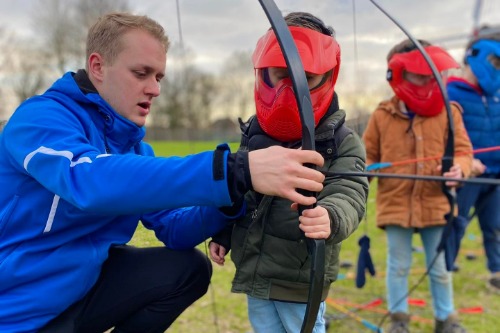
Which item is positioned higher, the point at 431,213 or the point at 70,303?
the point at 70,303

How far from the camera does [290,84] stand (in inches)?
65.9

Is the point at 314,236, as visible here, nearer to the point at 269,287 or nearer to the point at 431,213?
the point at 269,287

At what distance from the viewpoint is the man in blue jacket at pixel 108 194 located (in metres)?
1.43

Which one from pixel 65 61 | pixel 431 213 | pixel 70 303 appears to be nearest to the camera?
pixel 70 303

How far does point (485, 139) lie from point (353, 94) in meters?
1.67

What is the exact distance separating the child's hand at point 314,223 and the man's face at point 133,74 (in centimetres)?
81

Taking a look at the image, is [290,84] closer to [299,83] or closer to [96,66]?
[299,83]

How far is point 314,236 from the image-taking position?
147cm

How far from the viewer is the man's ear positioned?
193cm

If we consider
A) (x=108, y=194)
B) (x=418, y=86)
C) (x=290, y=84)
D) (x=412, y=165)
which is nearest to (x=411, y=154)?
(x=412, y=165)

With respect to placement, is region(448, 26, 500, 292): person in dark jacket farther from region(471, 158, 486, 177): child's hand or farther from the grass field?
the grass field

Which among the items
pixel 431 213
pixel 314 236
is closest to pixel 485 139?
pixel 431 213

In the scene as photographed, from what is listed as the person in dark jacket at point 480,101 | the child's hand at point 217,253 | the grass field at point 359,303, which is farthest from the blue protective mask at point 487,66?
the child's hand at point 217,253

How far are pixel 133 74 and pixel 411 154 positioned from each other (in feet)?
6.13
